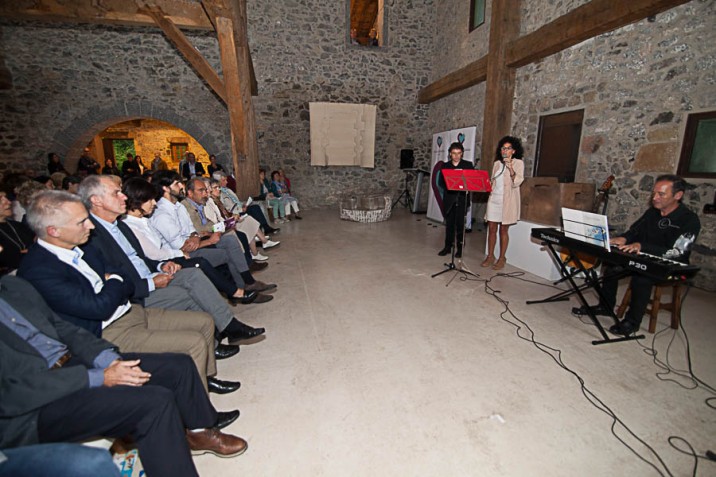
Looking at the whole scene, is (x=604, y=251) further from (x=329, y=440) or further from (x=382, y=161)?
(x=382, y=161)

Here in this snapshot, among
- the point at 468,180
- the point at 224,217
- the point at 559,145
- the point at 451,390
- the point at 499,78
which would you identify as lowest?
the point at 451,390

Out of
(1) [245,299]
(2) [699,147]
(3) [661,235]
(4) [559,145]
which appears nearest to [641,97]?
(2) [699,147]

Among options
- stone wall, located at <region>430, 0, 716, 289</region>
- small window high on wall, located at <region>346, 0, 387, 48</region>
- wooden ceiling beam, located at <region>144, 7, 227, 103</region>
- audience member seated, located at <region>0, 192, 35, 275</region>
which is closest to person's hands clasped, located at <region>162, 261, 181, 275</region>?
audience member seated, located at <region>0, 192, 35, 275</region>

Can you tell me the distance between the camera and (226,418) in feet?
5.36

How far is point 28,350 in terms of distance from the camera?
1.13 metres

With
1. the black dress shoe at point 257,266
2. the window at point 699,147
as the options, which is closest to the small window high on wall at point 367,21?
the black dress shoe at point 257,266

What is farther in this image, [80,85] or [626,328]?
[80,85]

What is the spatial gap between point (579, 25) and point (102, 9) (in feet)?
20.1

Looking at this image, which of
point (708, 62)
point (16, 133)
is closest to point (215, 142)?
point (16, 133)

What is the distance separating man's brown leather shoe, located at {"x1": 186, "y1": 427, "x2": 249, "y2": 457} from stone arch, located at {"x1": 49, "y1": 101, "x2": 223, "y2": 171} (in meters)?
7.39

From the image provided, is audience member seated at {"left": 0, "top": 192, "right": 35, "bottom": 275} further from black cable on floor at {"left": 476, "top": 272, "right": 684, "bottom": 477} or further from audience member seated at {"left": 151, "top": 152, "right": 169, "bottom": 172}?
audience member seated at {"left": 151, "top": 152, "right": 169, "bottom": 172}

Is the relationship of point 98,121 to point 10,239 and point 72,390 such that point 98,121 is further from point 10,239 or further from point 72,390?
point 72,390

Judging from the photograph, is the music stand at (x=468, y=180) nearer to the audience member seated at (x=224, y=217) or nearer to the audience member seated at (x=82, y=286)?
the audience member seated at (x=224, y=217)

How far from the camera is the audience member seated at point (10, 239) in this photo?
93.8 inches
